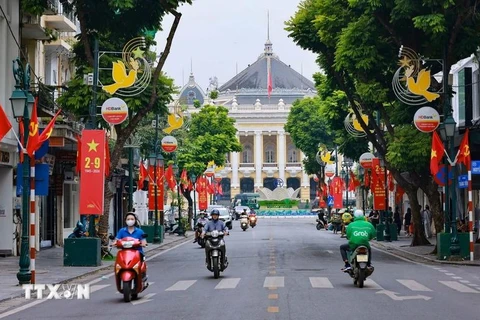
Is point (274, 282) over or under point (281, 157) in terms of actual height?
under

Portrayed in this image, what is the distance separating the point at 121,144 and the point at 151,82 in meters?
2.60

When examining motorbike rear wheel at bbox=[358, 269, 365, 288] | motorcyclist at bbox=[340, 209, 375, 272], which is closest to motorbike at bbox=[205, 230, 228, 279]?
motorcyclist at bbox=[340, 209, 375, 272]

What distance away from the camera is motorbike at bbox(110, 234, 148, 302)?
1920 centimetres

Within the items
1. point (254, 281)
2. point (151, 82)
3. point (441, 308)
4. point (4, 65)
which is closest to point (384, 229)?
point (151, 82)

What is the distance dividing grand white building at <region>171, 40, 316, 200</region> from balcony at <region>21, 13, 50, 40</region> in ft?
362

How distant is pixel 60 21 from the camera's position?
4234 centimetres

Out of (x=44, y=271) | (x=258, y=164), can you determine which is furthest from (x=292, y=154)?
(x=44, y=271)

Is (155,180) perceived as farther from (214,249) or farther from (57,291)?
(57,291)

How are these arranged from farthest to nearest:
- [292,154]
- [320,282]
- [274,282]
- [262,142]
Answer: [292,154] → [262,142] → [320,282] → [274,282]

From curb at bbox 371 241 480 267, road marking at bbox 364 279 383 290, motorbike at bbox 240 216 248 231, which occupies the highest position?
motorbike at bbox 240 216 248 231

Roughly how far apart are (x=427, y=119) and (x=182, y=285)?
1276 cm

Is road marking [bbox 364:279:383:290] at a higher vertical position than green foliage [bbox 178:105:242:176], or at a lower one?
lower

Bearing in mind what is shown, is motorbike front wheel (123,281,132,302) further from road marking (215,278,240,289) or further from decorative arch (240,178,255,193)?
decorative arch (240,178,255,193)

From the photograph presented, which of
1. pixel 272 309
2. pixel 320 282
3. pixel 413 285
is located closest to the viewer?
pixel 272 309
